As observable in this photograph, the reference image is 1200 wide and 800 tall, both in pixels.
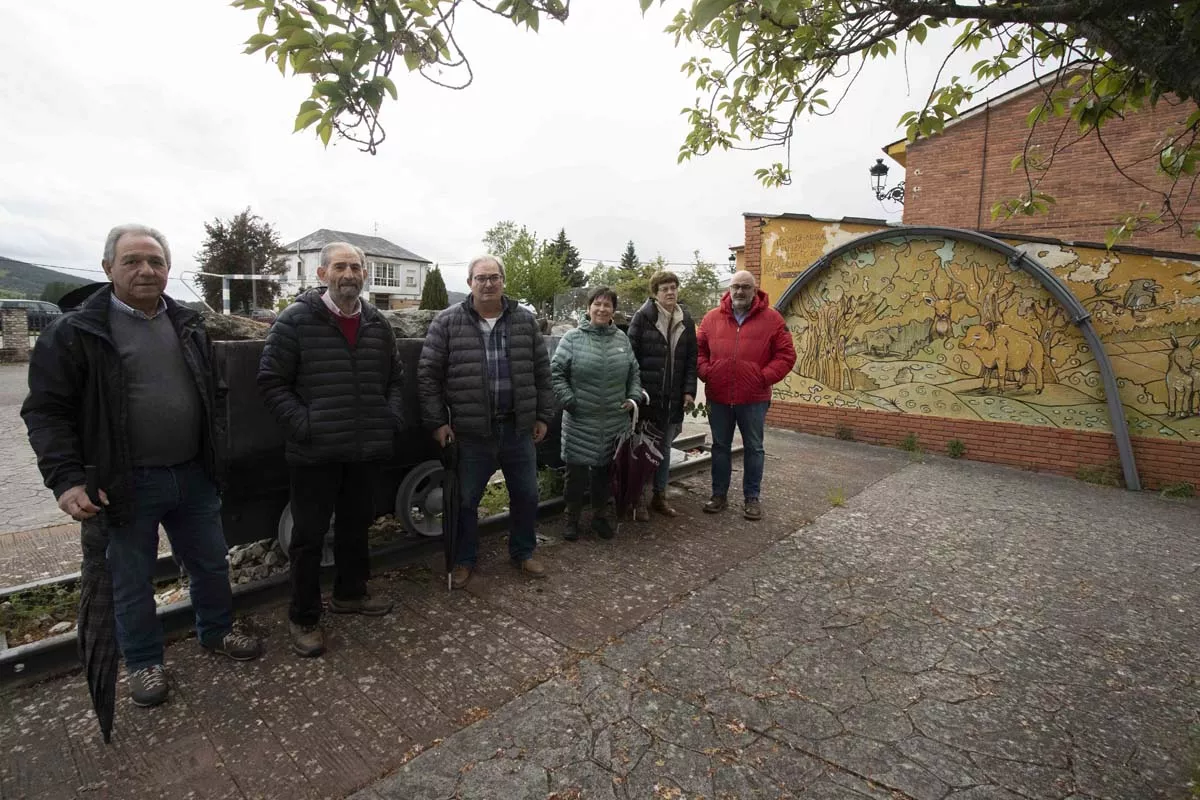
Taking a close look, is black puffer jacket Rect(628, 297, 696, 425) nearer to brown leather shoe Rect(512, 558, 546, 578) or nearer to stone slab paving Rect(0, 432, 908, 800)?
stone slab paving Rect(0, 432, 908, 800)

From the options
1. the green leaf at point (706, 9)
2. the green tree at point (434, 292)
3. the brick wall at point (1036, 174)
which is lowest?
the green leaf at point (706, 9)

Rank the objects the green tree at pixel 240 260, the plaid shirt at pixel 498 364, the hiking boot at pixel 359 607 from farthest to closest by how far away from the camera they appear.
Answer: the green tree at pixel 240 260, the plaid shirt at pixel 498 364, the hiking boot at pixel 359 607

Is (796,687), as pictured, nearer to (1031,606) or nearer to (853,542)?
(1031,606)

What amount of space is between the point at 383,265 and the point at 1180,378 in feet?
199

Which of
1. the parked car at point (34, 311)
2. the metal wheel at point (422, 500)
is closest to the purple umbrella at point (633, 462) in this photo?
the metal wheel at point (422, 500)

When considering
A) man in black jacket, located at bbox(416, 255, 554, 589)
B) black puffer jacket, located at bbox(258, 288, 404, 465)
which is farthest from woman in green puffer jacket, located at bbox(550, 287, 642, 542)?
black puffer jacket, located at bbox(258, 288, 404, 465)

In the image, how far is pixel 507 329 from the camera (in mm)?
3785

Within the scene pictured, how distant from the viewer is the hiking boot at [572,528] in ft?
15.5

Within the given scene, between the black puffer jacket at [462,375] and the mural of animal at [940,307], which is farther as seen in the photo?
the mural of animal at [940,307]

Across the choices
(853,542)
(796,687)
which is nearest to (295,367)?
(796,687)

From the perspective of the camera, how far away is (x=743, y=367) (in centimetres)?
513

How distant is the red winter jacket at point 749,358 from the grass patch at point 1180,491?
5212 mm

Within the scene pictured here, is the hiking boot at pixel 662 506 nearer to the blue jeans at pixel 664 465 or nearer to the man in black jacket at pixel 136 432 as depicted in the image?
the blue jeans at pixel 664 465

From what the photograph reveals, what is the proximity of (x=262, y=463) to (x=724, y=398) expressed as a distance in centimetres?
350
